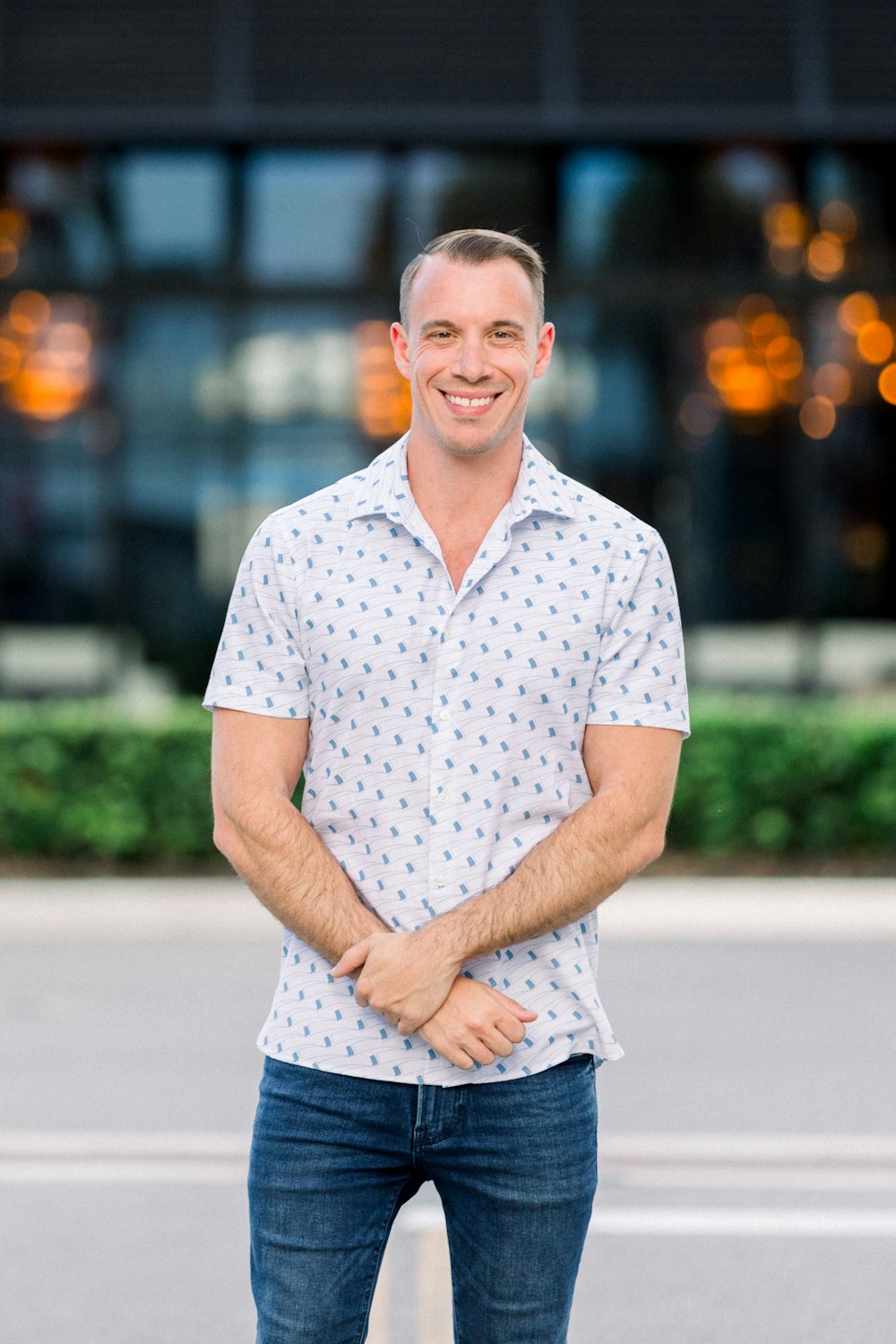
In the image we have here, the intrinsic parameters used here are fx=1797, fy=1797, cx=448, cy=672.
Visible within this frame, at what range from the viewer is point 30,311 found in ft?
45.1

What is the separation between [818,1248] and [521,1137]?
8.94 feet

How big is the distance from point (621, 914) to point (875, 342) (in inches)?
242

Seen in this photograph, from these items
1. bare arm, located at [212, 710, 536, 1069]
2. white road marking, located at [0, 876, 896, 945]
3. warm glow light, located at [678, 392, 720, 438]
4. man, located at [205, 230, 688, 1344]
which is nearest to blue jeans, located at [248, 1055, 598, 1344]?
man, located at [205, 230, 688, 1344]

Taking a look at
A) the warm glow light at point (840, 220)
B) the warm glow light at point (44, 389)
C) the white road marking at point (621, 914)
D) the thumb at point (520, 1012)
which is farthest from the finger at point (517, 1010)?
the warm glow light at point (840, 220)

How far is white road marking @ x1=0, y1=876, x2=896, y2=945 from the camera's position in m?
9.57

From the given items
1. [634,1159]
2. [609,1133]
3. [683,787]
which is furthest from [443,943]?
[683,787]

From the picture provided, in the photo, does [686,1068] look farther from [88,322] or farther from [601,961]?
[88,322]

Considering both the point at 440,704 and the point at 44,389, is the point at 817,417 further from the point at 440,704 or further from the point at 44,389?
the point at 440,704

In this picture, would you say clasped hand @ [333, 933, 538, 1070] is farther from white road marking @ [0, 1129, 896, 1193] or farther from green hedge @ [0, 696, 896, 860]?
green hedge @ [0, 696, 896, 860]

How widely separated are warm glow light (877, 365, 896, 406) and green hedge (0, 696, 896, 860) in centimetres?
358

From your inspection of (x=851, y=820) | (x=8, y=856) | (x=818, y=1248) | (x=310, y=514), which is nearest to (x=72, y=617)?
(x=8, y=856)

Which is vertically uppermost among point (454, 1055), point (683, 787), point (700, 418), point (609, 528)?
point (700, 418)

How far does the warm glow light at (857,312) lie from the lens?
13.8 metres

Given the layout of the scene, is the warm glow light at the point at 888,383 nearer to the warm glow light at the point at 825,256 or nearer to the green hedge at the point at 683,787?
the warm glow light at the point at 825,256
